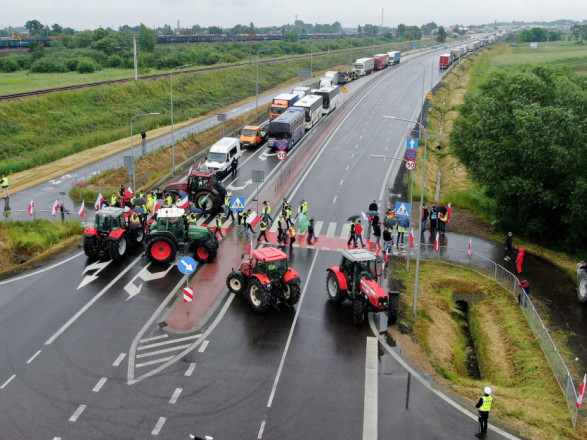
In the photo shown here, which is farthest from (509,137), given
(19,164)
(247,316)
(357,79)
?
(357,79)

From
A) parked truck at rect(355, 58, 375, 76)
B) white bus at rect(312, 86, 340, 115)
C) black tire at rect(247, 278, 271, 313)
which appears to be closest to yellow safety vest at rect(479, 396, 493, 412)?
black tire at rect(247, 278, 271, 313)

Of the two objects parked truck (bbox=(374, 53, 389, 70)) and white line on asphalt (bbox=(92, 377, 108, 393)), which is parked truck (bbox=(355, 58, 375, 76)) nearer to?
parked truck (bbox=(374, 53, 389, 70))

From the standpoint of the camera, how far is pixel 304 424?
641 inches

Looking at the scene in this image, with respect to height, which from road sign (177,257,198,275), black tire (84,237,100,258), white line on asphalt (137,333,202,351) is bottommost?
white line on asphalt (137,333,202,351)

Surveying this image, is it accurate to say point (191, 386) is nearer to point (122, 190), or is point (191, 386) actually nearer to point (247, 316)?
point (247, 316)

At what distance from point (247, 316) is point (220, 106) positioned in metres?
59.1

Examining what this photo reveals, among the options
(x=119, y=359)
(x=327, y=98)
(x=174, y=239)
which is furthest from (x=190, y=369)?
(x=327, y=98)

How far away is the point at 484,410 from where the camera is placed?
1564cm

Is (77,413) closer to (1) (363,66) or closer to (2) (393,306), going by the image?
(2) (393,306)

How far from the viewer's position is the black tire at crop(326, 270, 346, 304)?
23.2 meters

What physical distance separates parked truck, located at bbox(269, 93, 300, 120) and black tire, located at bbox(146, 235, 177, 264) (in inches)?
1317

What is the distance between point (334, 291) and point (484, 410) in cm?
913

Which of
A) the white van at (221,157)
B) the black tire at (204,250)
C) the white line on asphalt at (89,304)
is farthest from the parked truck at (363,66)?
the white line on asphalt at (89,304)

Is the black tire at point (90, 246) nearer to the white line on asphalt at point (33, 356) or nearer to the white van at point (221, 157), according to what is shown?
the white line on asphalt at point (33, 356)
